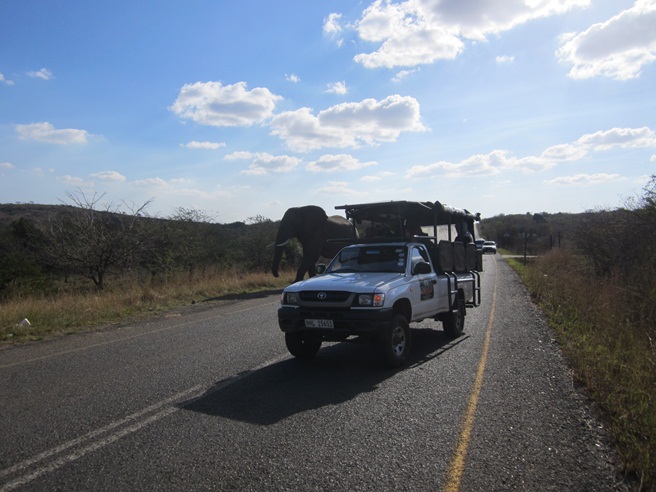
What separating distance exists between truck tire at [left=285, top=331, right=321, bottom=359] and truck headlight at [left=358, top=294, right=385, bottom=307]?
1.06m

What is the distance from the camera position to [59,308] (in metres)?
12.8

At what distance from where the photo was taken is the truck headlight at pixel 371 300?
23.8 ft

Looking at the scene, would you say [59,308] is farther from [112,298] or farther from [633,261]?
[633,261]

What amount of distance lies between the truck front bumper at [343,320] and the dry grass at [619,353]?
2.75 m

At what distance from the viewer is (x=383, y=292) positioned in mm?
7332

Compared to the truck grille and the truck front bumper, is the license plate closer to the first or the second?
the truck front bumper

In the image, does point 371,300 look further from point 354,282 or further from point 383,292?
point 354,282

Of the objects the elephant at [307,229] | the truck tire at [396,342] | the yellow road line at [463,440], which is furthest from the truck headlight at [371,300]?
the elephant at [307,229]

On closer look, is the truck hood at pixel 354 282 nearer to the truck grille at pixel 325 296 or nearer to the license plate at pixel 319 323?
the truck grille at pixel 325 296

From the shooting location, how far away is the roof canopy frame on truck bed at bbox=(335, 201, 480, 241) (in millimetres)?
10164

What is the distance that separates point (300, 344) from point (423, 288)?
2.30 metres

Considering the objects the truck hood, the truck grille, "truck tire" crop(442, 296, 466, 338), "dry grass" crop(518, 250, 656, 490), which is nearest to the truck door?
the truck hood

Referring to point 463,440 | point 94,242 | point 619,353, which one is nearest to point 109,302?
point 94,242

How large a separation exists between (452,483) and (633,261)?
14273 mm
